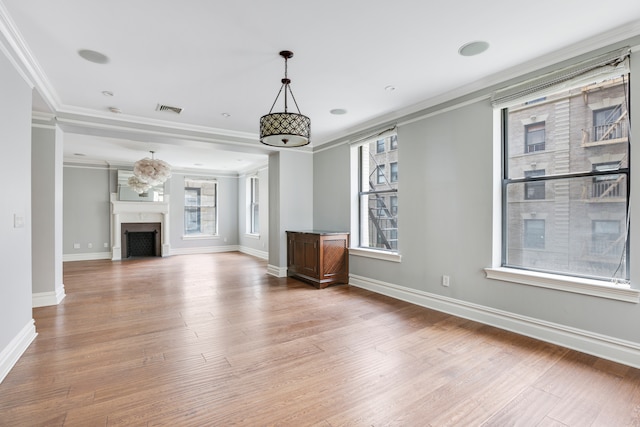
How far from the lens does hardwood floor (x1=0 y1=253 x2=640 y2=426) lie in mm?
1810

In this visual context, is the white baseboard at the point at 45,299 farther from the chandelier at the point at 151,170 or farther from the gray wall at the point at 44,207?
the chandelier at the point at 151,170

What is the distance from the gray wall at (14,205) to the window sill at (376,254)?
12.8 feet

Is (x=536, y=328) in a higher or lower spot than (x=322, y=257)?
lower

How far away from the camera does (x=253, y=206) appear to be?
9188 millimetres

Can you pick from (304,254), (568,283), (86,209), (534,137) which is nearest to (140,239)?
(86,209)

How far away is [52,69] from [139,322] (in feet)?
8.71

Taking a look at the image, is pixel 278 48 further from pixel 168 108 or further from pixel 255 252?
pixel 255 252

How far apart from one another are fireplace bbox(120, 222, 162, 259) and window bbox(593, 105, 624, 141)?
363 inches

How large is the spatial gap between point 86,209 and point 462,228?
28.7 ft

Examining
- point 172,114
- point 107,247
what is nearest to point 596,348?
point 172,114

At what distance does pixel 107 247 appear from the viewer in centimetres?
812

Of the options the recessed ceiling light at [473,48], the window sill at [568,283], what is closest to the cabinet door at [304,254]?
the window sill at [568,283]

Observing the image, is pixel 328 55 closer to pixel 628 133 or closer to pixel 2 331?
pixel 628 133

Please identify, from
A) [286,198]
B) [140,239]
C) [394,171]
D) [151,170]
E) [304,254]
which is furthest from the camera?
[140,239]
